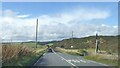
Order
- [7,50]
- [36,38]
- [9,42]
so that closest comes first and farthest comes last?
1. [7,50]
2. [9,42]
3. [36,38]

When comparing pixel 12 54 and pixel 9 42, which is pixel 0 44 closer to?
pixel 12 54

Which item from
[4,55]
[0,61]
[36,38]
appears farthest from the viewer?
[36,38]

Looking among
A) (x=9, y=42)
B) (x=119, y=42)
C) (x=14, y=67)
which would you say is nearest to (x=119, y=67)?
(x=119, y=42)

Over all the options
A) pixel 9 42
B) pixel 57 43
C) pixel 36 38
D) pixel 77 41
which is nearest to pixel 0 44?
pixel 9 42

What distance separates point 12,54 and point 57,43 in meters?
147

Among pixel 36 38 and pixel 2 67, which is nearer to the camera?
pixel 2 67

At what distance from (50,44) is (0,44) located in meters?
155

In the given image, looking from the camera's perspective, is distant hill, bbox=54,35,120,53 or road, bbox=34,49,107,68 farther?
distant hill, bbox=54,35,120,53

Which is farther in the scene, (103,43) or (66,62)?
(103,43)

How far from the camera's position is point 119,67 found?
21.6 meters

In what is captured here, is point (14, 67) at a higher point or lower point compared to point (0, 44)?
lower

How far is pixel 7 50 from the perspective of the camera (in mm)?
21438

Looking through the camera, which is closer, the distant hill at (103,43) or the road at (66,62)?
the road at (66,62)

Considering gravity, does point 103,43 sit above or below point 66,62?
above
